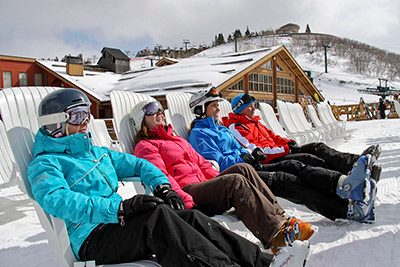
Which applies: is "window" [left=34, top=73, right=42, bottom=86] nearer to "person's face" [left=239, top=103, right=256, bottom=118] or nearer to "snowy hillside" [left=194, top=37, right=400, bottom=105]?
"person's face" [left=239, top=103, right=256, bottom=118]

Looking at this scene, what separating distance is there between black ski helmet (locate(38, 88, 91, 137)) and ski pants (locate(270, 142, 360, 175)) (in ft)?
7.26

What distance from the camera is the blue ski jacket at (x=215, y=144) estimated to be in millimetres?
2939

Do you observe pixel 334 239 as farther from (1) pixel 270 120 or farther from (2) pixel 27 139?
(1) pixel 270 120

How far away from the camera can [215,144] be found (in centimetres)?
304

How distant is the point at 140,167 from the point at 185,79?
15.3 metres

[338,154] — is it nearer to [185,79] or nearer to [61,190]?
[61,190]

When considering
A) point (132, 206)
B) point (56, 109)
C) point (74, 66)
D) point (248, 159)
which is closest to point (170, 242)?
point (132, 206)

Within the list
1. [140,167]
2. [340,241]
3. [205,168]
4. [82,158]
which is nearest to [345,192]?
[340,241]

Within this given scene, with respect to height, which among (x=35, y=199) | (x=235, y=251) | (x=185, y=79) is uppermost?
(x=185, y=79)

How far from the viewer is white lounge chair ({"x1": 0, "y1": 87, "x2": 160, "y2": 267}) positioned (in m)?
1.48

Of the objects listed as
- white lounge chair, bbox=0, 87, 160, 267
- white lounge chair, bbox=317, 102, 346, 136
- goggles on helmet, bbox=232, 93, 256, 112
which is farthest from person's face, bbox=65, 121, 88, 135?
white lounge chair, bbox=317, 102, 346, 136

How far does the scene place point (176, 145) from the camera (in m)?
2.60

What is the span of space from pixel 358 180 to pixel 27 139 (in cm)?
225

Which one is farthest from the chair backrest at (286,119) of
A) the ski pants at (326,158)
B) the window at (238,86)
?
the window at (238,86)
